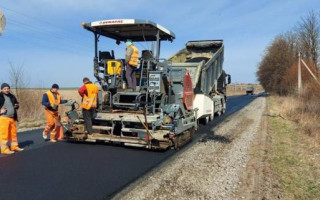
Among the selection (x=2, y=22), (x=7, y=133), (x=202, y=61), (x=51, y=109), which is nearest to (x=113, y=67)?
(x=51, y=109)

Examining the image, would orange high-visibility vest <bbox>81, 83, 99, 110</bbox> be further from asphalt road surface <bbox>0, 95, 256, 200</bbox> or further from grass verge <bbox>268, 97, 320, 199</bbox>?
grass verge <bbox>268, 97, 320, 199</bbox>

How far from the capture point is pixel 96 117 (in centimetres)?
705

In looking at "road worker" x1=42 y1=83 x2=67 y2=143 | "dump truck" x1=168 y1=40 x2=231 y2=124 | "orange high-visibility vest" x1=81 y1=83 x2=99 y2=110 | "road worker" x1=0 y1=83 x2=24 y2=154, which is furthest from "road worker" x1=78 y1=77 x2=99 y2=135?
"dump truck" x1=168 y1=40 x2=231 y2=124

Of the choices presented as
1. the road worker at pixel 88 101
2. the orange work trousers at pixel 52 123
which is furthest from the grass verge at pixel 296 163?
the orange work trousers at pixel 52 123

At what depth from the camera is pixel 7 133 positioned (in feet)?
20.5

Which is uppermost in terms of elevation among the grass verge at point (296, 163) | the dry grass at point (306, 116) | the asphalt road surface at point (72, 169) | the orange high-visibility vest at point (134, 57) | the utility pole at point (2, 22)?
the utility pole at point (2, 22)

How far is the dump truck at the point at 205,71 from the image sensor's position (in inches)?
408

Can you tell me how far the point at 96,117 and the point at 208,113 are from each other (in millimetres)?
5041

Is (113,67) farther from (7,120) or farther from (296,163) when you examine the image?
(296,163)

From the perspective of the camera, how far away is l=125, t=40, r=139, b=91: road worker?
7.32 m

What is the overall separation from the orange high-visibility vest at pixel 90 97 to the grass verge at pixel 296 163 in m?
3.93

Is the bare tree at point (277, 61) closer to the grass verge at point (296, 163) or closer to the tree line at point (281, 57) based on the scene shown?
the tree line at point (281, 57)

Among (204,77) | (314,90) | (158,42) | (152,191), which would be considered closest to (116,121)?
(158,42)

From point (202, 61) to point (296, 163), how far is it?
5612 millimetres
